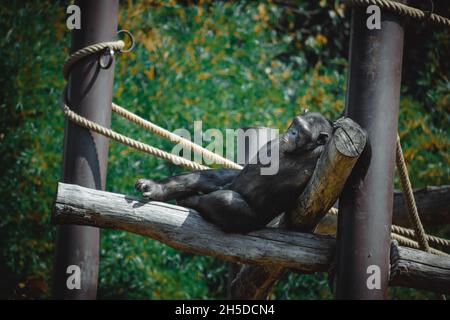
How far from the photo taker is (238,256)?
2779 mm

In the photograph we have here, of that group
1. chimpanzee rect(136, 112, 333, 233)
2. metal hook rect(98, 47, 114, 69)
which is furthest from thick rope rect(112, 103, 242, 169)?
chimpanzee rect(136, 112, 333, 233)

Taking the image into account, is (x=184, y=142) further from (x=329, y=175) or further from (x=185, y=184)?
(x=329, y=175)

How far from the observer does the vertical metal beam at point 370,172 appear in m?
2.63

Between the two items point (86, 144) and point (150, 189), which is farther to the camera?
point (86, 144)

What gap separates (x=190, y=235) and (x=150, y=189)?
1.03 ft

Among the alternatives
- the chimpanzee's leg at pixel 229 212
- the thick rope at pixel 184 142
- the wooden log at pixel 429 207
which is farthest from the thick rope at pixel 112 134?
the wooden log at pixel 429 207

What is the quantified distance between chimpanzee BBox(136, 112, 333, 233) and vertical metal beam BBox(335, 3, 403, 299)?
0.20 metres

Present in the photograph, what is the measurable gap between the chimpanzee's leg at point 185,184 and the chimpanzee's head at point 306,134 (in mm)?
396

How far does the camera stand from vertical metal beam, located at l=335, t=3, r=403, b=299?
8.62 feet

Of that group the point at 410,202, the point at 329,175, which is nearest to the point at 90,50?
the point at 329,175

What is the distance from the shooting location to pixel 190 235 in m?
2.78

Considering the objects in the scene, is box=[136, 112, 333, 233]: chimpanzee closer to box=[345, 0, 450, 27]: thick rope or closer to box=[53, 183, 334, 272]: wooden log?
box=[53, 183, 334, 272]: wooden log

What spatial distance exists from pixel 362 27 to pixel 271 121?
9.20 feet
